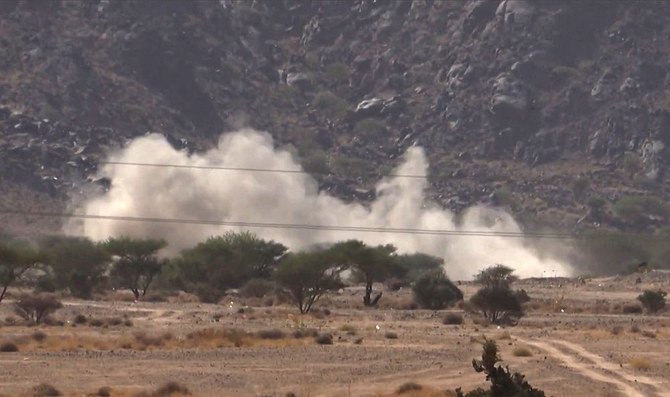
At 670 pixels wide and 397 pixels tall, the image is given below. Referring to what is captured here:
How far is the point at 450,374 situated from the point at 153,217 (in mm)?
102509

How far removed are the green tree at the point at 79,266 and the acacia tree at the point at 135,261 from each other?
997 mm

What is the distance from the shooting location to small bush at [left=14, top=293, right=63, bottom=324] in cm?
7650

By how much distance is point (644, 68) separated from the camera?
652 feet

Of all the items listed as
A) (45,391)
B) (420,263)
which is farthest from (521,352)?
(420,263)

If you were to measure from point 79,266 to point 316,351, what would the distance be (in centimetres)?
6251

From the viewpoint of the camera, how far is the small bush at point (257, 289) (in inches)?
4333

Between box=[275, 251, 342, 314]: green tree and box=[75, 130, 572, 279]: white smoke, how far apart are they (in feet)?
157

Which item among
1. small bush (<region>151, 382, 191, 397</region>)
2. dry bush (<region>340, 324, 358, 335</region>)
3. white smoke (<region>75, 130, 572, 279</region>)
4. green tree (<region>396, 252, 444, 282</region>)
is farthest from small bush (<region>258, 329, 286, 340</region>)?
white smoke (<region>75, 130, 572, 279</region>)

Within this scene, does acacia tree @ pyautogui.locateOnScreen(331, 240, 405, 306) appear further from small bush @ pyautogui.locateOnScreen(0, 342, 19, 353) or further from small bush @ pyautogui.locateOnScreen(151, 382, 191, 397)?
small bush @ pyautogui.locateOnScreen(151, 382, 191, 397)

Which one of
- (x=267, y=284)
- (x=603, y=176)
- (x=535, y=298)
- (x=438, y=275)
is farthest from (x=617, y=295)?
(x=603, y=176)

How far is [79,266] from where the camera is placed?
119812 millimetres

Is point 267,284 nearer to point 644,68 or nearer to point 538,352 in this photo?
point 538,352

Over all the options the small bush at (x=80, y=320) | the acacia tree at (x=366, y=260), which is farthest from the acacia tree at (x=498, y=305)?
the acacia tree at (x=366, y=260)

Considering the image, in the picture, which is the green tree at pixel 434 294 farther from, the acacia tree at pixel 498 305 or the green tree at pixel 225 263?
the green tree at pixel 225 263
